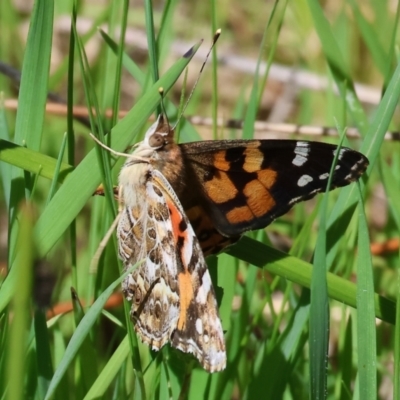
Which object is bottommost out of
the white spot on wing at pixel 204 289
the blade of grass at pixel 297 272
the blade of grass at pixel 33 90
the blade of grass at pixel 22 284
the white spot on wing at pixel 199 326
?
the blade of grass at pixel 22 284

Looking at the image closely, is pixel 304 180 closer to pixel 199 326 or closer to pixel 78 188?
pixel 199 326

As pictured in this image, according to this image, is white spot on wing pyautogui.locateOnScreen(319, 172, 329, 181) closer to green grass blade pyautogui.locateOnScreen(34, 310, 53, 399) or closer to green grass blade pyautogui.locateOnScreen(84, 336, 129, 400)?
green grass blade pyautogui.locateOnScreen(84, 336, 129, 400)

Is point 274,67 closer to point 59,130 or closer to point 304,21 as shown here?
point 304,21

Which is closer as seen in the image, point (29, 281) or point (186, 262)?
point (29, 281)

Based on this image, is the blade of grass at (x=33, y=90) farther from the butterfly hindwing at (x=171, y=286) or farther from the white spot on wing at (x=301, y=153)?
the white spot on wing at (x=301, y=153)

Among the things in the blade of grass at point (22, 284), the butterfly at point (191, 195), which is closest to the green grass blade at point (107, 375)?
the butterfly at point (191, 195)

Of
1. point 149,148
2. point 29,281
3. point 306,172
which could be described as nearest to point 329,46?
point 306,172

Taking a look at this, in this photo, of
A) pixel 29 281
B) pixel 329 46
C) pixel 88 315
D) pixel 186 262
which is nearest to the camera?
pixel 29 281
